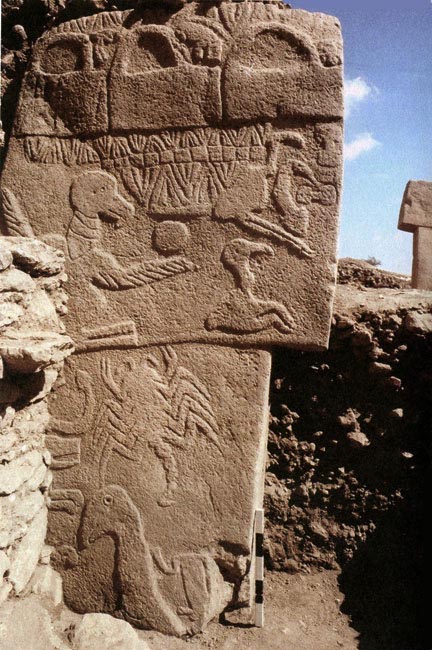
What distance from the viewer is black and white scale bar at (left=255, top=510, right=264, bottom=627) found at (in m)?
2.60

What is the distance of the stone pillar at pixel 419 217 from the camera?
644 centimetres

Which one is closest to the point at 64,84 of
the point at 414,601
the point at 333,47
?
the point at 333,47

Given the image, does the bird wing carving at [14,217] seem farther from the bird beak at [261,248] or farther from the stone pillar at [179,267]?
the bird beak at [261,248]

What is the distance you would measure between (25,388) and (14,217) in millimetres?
977

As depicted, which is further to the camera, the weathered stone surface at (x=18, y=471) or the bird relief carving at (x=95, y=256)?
the bird relief carving at (x=95, y=256)

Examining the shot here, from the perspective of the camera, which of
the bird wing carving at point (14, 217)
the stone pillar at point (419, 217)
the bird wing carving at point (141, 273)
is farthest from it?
the stone pillar at point (419, 217)

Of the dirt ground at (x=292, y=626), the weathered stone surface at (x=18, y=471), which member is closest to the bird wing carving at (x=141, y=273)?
the weathered stone surface at (x=18, y=471)

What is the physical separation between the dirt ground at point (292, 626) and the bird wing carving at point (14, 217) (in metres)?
2.14

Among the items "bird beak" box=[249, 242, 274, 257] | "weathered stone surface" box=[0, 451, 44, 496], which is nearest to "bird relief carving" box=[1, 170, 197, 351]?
"bird beak" box=[249, 242, 274, 257]

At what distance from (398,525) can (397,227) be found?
182 inches

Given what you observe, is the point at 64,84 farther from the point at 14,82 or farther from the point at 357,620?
the point at 357,620

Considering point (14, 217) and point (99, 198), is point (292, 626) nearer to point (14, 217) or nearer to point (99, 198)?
point (99, 198)

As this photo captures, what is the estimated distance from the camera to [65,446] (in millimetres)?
2727

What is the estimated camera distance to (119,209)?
2.72m
